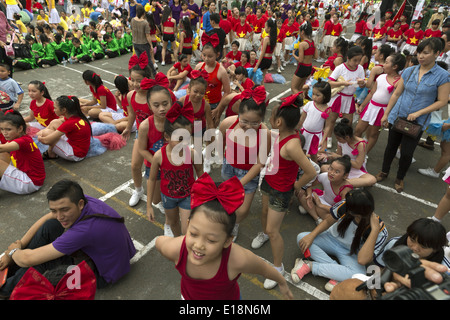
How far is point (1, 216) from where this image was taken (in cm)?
388

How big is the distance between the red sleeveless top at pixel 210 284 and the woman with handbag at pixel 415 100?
12.1 feet

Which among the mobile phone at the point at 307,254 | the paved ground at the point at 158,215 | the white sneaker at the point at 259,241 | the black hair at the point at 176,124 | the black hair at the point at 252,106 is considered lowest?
the paved ground at the point at 158,215

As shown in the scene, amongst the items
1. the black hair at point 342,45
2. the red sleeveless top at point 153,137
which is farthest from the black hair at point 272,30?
the red sleeveless top at point 153,137

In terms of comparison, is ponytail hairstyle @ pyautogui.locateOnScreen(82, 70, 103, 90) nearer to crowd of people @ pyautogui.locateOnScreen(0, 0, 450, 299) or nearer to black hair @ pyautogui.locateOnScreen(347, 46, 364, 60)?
crowd of people @ pyautogui.locateOnScreen(0, 0, 450, 299)

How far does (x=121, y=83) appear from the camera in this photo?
5.73 meters

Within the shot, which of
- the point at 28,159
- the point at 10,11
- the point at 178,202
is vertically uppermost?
the point at 10,11

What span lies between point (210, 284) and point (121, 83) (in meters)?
4.94

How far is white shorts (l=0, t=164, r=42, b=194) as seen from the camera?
4121 mm

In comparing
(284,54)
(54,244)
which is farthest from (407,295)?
(284,54)

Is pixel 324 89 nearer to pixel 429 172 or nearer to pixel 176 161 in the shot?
pixel 429 172

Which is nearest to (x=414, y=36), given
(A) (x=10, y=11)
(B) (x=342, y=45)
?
(B) (x=342, y=45)

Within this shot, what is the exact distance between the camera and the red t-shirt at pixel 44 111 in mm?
5305

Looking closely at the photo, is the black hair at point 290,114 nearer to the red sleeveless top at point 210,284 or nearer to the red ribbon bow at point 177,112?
the red ribbon bow at point 177,112

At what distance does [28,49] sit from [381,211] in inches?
431
